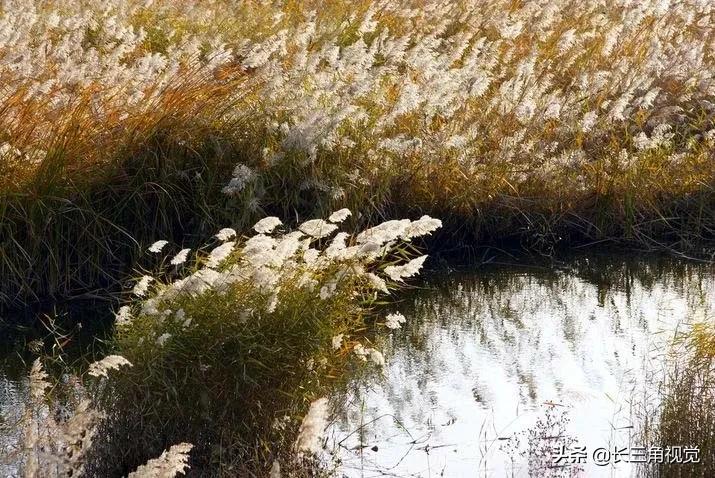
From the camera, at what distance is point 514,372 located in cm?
663

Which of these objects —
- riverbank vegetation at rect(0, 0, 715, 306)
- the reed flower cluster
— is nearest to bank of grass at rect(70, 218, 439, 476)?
the reed flower cluster

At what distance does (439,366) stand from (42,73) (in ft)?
12.0

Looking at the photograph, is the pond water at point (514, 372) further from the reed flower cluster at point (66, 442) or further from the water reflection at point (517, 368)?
the reed flower cluster at point (66, 442)

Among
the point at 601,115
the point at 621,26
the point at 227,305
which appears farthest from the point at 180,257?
the point at 621,26

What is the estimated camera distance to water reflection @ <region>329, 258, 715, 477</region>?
554cm

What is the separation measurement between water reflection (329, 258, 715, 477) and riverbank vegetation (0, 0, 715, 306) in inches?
25.2

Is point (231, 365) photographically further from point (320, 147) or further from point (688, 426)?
point (320, 147)

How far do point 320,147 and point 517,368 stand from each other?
225cm

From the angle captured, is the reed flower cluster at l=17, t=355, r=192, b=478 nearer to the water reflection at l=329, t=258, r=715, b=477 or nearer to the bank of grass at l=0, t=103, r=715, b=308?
the water reflection at l=329, t=258, r=715, b=477

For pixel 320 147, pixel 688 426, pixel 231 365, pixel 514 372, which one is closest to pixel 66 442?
pixel 231 365

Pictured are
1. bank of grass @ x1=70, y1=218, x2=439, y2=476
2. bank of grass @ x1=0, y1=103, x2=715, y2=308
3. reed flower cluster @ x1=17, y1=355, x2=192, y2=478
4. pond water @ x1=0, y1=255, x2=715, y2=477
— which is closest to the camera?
reed flower cluster @ x1=17, y1=355, x2=192, y2=478

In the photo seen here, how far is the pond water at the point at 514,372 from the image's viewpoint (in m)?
5.52

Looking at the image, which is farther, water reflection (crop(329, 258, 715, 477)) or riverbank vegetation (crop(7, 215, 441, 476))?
water reflection (crop(329, 258, 715, 477))

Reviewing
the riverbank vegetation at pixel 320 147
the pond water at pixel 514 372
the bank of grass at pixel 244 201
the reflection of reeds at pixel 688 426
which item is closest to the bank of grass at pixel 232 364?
the pond water at pixel 514 372
